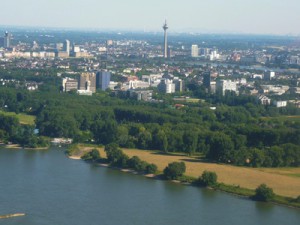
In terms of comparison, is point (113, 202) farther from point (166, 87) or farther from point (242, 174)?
point (166, 87)

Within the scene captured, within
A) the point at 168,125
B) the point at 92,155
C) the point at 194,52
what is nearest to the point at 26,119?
the point at 168,125

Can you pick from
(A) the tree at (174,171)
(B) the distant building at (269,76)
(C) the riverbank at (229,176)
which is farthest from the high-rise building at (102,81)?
(A) the tree at (174,171)

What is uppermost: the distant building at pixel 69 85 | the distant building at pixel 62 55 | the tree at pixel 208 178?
the tree at pixel 208 178

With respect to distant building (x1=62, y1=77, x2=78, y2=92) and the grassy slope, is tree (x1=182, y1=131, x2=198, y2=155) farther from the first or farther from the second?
distant building (x1=62, y1=77, x2=78, y2=92)

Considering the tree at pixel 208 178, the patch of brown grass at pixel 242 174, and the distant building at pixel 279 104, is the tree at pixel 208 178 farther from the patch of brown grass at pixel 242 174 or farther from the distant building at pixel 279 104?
the distant building at pixel 279 104

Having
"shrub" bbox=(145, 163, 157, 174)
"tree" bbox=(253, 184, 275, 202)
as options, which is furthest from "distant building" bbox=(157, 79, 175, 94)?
"tree" bbox=(253, 184, 275, 202)
